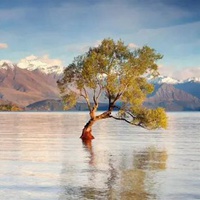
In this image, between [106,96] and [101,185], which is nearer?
[101,185]

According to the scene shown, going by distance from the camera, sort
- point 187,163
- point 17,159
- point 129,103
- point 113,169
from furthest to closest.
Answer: point 129,103 < point 17,159 < point 187,163 < point 113,169

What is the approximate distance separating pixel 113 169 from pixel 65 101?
5210cm

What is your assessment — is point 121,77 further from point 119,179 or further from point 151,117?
point 119,179

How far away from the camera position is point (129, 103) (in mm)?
95812

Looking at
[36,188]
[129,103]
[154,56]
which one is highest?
[154,56]

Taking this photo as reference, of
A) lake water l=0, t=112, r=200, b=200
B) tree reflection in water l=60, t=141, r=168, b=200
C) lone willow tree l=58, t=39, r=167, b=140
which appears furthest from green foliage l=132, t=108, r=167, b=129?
tree reflection in water l=60, t=141, r=168, b=200

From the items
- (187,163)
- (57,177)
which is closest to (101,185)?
(57,177)

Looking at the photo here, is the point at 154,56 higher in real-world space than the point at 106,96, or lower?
higher

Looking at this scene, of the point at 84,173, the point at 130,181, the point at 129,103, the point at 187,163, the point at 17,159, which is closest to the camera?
the point at 130,181

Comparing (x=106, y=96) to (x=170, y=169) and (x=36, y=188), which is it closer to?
(x=170, y=169)

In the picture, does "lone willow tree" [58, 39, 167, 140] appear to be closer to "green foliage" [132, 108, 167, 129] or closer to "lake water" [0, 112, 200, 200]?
"green foliage" [132, 108, 167, 129]

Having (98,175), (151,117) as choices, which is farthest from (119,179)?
(151,117)

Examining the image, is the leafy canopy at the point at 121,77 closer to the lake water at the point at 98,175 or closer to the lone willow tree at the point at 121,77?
the lone willow tree at the point at 121,77

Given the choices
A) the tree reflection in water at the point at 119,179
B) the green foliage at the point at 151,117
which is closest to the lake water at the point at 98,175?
the tree reflection in water at the point at 119,179
